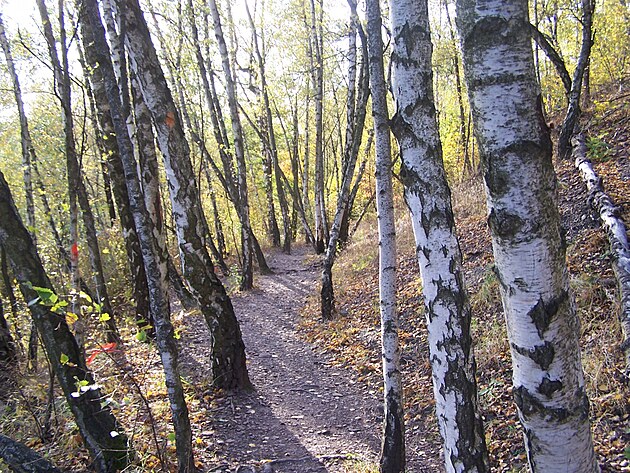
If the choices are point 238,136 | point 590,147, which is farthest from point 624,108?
point 238,136

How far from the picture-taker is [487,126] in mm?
1580

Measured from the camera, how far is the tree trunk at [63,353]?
10.6 ft

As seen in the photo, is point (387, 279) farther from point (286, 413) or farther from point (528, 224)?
point (286, 413)

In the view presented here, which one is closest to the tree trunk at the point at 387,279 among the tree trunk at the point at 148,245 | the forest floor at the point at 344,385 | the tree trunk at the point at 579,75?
the forest floor at the point at 344,385

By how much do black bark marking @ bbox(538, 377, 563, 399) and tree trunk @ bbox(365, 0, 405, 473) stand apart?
219 cm

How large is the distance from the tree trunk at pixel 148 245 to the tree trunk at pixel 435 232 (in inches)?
79.8

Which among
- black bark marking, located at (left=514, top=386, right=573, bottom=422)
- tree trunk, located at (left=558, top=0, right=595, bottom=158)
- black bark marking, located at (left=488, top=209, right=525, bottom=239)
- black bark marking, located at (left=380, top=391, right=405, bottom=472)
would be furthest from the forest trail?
tree trunk, located at (left=558, top=0, right=595, bottom=158)

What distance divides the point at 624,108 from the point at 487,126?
34.1 ft

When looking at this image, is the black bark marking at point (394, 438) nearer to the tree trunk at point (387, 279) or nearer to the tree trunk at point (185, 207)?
the tree trunk at point (387, 279)

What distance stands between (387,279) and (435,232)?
1.19 m

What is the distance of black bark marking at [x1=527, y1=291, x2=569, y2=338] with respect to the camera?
1556mm

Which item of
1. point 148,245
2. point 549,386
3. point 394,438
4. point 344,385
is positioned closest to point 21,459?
point 148,245

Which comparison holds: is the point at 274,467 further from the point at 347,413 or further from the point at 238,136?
the point at 238,136

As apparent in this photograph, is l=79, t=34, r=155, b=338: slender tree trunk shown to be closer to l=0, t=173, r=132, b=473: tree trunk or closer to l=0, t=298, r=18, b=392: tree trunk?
l=0, t=298, r=18, b=392: tree trunk
